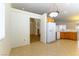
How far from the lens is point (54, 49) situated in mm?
2133

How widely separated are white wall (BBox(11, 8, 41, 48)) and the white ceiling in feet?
0.32

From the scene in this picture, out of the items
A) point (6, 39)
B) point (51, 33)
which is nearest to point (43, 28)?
point (51, 33)

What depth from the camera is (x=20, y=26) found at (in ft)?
7.02

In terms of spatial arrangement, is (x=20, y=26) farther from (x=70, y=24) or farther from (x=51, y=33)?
(x=70, y=24)

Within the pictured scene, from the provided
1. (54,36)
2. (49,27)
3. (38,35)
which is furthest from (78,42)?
(38,35)

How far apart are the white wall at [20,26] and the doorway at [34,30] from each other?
2.2 inches

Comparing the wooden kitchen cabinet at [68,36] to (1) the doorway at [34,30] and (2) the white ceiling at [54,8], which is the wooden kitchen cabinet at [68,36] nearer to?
(2) the white ceiling at [54,8]

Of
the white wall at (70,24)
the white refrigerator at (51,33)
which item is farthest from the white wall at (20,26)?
the white wall at (70,24)

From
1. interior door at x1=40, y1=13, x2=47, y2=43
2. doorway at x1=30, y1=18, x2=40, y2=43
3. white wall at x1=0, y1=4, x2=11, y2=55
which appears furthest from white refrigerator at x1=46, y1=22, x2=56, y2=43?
white wall at x1=0, y1=4, x2=11, y2=55

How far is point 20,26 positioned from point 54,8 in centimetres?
69

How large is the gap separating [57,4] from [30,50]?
36.7 inches

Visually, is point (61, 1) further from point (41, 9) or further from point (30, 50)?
point (30, 50)

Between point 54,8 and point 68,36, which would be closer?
point 54,8

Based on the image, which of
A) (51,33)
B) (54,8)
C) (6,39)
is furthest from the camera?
(51,33)
